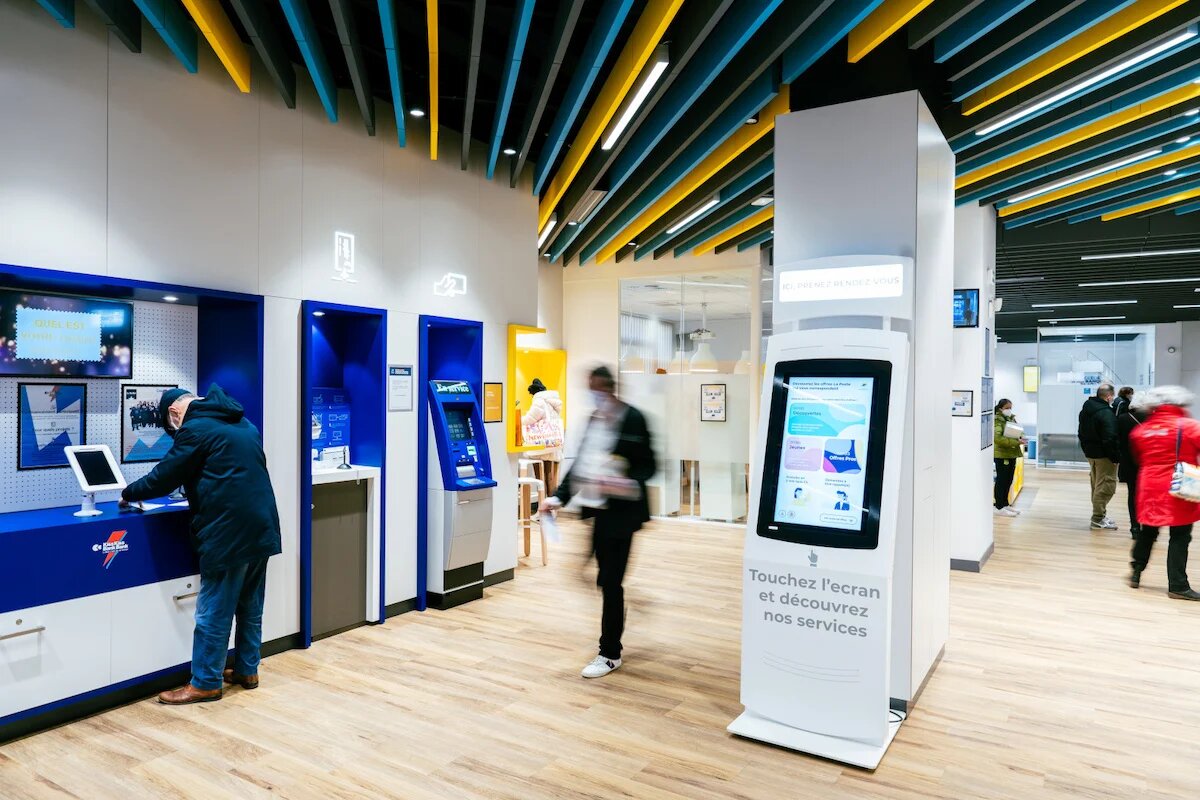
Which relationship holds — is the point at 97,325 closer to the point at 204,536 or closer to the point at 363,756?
the point at 204,536

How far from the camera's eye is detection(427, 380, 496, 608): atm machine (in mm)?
5602

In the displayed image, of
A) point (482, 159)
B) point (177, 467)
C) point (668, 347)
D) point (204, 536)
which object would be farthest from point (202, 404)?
point (668, 347)

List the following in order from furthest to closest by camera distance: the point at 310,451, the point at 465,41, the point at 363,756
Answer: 1. the point at 465,41
2. the point at 310,451
3. the point at 363,756

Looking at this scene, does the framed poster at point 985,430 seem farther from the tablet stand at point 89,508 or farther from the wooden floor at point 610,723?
the tablet stand at point 89,508

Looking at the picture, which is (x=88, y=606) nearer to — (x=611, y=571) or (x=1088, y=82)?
(x=611, y=571)

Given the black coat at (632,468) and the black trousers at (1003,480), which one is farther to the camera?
the black trousers at (1003,480)

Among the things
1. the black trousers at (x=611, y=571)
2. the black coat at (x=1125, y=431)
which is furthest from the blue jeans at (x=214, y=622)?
the black coat at (x=1125, y=431)

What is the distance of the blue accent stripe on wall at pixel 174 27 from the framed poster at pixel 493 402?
299cm

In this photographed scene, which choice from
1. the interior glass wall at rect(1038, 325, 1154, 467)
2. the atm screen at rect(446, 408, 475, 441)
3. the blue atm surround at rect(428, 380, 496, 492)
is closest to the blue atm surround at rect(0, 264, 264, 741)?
the blue atm surround at rect(428, 380, 496, 492)

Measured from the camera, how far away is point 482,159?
611 centimetres

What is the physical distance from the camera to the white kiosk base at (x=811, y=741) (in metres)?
3.26

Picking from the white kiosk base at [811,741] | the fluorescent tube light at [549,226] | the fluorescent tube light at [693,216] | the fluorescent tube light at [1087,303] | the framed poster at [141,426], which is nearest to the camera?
the white kiosk base at [811,741]

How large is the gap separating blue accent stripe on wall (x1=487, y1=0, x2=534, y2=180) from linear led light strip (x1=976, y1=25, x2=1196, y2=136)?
3077mm

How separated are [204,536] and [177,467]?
0.37 m
